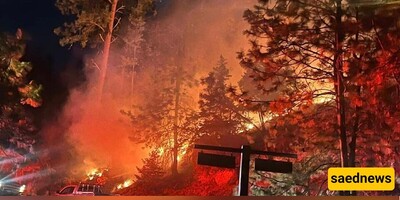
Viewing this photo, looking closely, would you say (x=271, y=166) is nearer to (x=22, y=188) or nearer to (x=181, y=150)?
(x=181, y=150)

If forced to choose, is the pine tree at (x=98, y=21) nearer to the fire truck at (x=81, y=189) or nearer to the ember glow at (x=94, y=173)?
the ember glow at (x=94, y=173)

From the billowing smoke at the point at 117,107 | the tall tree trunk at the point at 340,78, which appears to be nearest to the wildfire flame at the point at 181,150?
the billowing smoke at the point at 117,107

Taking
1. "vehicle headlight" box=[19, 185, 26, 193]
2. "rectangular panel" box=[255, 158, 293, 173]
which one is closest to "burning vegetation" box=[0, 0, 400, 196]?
"vehicle headlight" box=[19, 185, 26, 193]

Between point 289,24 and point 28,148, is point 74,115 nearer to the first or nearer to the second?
point 28,148

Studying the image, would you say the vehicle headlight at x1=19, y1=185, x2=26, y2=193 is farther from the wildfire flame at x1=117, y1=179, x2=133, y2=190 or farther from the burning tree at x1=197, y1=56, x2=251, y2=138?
Result: the burning tree at x1=197, y1=56, x2=251, y2=138

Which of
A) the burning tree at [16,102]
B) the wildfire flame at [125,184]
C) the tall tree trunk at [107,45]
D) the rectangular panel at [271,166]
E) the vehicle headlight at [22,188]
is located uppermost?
the tall tree trunk at [107,45]

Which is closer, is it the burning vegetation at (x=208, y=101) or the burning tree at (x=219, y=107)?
the burning vegetation at (x=208, y=101)

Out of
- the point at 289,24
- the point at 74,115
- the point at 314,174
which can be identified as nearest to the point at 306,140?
the point at 314,174

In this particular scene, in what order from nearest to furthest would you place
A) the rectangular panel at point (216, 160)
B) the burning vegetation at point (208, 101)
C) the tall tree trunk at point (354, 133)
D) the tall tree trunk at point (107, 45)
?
the rectangular panel at point (216, 160) < the tall tree trunk at point (354, 133) < the burning vegetation at point (208, 101) < the tall tree trunk at point (107, 45)

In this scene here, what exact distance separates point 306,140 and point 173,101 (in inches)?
44.2

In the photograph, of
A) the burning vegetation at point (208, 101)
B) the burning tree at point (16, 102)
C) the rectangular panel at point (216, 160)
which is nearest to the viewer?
the rectangular panel at point (216, 160)

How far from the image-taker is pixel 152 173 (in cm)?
332

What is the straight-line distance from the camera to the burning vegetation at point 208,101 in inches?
125

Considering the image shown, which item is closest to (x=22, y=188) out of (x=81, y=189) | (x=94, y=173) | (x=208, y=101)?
(x=81, y=189)
